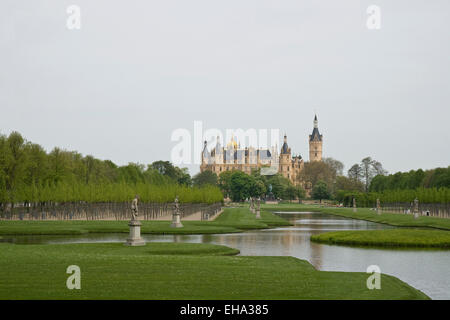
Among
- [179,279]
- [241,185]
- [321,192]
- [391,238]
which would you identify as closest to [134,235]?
[179,279]

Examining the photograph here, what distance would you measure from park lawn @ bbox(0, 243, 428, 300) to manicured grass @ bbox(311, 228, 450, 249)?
37.4 ft

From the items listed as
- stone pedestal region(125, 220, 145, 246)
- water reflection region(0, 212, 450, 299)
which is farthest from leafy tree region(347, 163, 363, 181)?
stone pedestal region(125, 220, 145, 246)

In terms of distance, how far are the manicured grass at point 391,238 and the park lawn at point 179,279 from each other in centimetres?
1140

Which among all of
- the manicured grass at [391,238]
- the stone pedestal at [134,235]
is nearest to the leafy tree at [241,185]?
the manicured grass at [391,238]

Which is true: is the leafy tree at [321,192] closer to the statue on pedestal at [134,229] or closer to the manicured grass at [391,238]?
the manicured grass at [391,238]

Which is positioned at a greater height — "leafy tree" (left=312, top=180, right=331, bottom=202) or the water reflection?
"leafy tree" (left=312, top=180, right=331, bottom=202)

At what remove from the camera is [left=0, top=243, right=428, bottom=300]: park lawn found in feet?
54.1

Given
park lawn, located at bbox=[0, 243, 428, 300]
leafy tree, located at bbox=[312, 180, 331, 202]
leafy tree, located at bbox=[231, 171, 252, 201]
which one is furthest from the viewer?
leafy tree, located at bbox=[312, 180, 331, 202]

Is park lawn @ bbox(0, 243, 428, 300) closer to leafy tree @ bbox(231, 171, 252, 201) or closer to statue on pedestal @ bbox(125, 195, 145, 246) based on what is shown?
statue on pedestal @ bbox(125, 195, 145, 246)

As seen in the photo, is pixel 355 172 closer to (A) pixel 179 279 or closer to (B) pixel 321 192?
(B) pixel 321 192

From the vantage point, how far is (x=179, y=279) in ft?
61.9

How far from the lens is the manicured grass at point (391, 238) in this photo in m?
34.2
